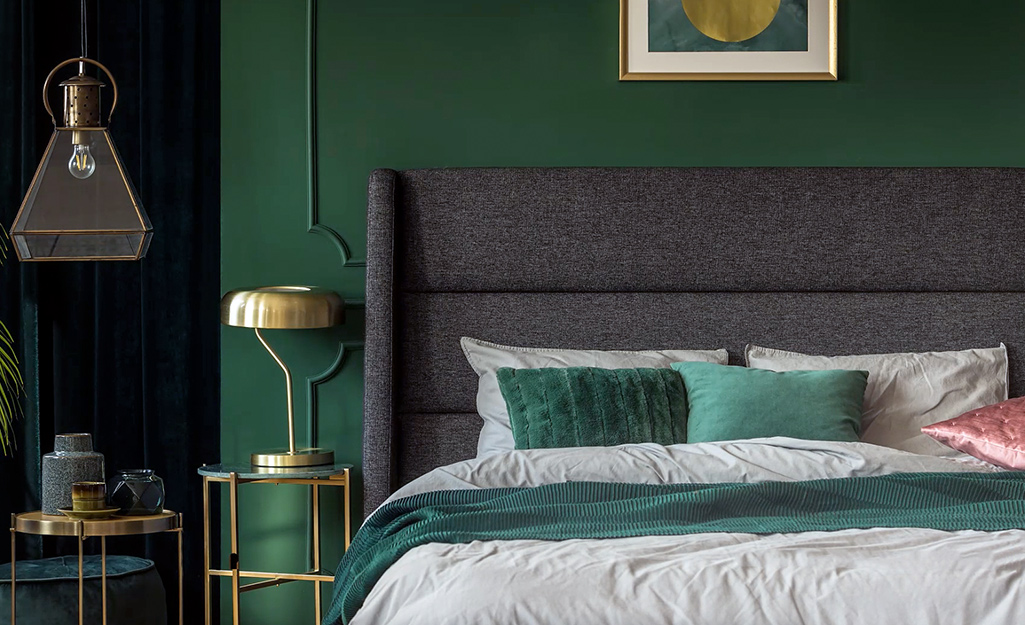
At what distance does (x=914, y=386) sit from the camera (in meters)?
3.34

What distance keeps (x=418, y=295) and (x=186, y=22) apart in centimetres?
122

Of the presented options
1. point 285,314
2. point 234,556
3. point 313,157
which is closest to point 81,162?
point 285,314

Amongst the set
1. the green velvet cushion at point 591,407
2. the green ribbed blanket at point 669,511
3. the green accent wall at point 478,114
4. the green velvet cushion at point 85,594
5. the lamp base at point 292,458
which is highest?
the green accent wall at point 478,114

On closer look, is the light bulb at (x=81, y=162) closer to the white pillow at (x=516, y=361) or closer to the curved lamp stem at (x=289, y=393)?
the curved lamp stem at (x=289, y=393)

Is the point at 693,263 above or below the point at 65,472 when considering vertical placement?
above

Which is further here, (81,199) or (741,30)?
(741,30)

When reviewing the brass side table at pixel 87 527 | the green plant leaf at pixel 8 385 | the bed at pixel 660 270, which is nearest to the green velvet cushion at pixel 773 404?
the bed at pixel 660 270

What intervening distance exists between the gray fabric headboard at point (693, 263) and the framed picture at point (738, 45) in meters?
0.35

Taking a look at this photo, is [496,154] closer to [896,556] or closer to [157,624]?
[157,624]

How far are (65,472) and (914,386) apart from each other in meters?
2.47

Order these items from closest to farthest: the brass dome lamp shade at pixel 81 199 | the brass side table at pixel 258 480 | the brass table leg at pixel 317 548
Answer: the brass dome lamp shade at pixel 81 199 → the brass side table at pixel 258 480 → the brass table leg at pixel 317 548

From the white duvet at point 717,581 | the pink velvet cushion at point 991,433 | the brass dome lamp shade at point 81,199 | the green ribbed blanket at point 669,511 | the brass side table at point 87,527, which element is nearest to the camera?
the white duvet at point 717,581

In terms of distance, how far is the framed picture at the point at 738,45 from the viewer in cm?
370

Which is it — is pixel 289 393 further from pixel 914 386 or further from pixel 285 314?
pixel 914 386
